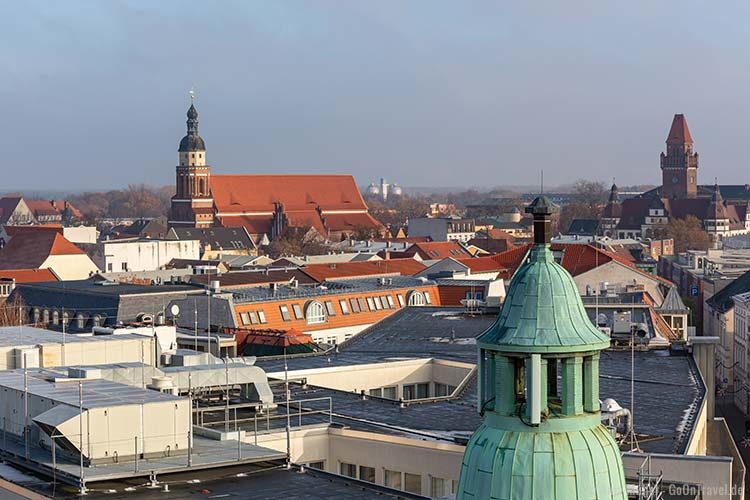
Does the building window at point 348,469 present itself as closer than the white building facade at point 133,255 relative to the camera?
Yes

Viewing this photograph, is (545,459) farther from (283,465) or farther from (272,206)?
(272,206)

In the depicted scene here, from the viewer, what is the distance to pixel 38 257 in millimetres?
107812

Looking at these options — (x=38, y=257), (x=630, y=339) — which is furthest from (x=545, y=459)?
(x=38, y=257)

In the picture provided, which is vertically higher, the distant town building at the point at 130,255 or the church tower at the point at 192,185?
the church tower at the point at 192,185

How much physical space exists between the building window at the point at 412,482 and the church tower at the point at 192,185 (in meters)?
150

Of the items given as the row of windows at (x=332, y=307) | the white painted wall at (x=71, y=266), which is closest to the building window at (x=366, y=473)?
the row of windows at (x=332, y=307)

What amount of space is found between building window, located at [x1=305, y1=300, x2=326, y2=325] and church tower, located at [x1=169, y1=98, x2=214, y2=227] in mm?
110274

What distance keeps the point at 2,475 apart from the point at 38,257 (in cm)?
8656

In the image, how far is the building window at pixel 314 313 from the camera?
66312 millimetres

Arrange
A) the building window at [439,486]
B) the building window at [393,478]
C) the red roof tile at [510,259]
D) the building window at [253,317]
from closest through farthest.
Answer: the building window at [439,486]
the building window at [393,478]
the building window at [253,317]
the red roof tile at [510,259]

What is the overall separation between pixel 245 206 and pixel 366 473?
16288 centimetres

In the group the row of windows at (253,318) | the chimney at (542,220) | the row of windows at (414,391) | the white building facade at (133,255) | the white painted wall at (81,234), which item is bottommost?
the row of windows at (414,391)

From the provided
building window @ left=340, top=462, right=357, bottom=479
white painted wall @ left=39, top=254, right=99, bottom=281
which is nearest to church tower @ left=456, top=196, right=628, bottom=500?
building window @ left=340, top=462, right=357, bottom=479

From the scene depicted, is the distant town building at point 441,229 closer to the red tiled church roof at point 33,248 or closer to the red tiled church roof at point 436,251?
the red tiled church roof at point 436,251
